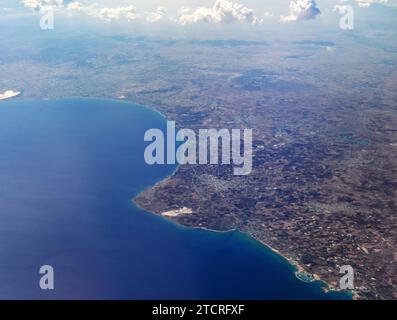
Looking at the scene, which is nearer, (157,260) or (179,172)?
(157,260)

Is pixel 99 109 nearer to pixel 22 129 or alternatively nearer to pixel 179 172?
pixel 22 129

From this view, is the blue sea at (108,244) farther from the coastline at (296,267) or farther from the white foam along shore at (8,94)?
the white foam along shore at (8,94)

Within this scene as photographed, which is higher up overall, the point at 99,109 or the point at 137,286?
the point at 99,109

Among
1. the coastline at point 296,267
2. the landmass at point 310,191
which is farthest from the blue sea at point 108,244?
the landmass at point 310,191

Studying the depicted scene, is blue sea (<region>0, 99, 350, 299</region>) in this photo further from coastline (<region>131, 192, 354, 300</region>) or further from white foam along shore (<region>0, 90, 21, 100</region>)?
white foam along shore (<region>0, 90, 21, 100</region>)

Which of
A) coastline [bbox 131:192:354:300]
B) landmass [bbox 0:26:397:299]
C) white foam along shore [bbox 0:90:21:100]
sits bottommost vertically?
coastline [bbox 131:192:354:300]

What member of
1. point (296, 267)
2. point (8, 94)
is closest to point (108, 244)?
point (296, 267)

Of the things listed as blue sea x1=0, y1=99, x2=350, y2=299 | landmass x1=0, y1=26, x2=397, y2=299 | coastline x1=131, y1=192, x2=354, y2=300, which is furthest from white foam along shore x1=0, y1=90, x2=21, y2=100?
coastline x1=131, y1=192, x2=354, y2=300
